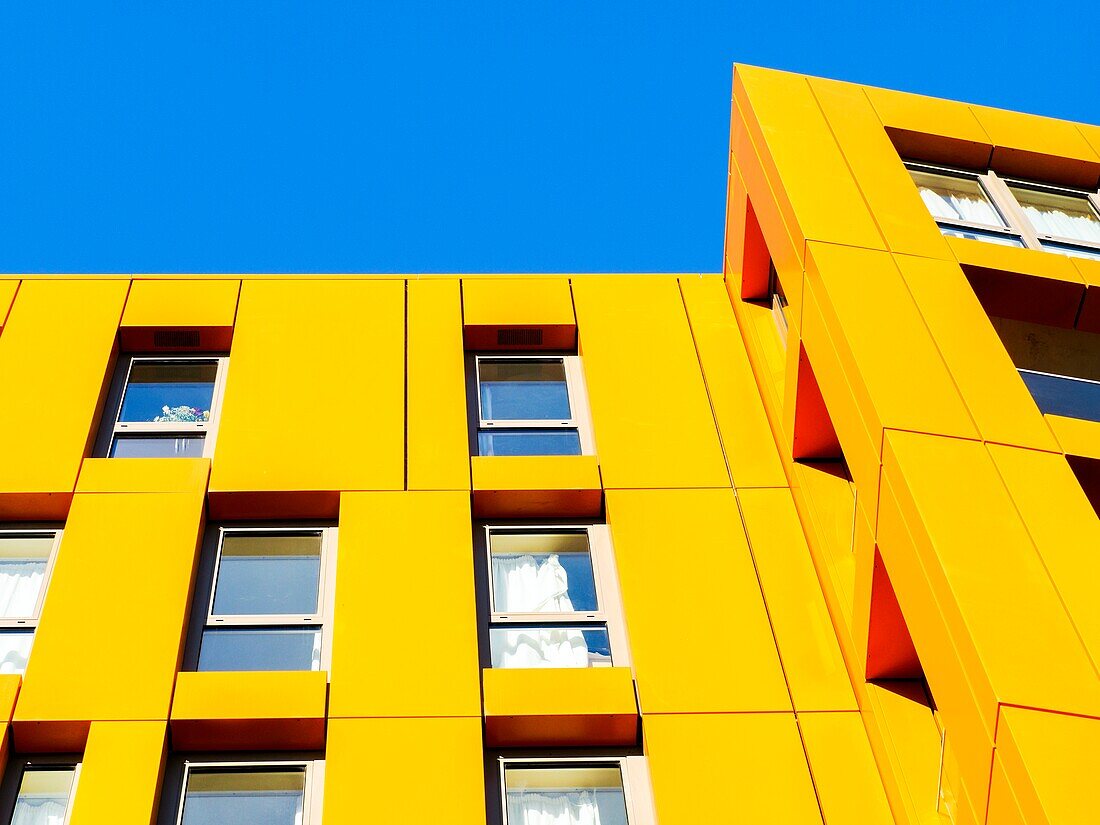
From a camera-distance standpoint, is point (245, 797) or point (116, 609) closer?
point (245, 797)

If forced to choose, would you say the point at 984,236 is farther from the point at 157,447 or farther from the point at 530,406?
the point at 157,447

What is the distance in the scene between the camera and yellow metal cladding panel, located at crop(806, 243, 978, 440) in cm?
1068

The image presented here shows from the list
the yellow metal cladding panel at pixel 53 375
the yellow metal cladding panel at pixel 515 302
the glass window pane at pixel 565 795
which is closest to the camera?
the glass window pane at pixel 565 795

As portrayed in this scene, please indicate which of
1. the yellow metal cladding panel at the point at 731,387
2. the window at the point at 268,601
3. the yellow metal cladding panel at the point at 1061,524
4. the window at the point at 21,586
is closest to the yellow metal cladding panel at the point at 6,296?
the window at the point at 21,586

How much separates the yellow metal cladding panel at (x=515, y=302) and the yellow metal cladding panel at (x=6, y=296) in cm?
495

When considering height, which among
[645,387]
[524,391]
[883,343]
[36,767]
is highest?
[524,391]

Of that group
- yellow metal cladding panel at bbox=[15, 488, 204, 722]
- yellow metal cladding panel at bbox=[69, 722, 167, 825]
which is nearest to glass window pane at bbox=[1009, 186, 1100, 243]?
yellow metal cladding panel at bbox=[15, 488, 204, 722]

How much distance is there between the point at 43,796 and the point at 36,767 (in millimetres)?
262

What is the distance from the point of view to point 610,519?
12.4 m

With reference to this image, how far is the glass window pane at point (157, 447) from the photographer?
13.1 m

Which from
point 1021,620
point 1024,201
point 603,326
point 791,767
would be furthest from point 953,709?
point 1024,201

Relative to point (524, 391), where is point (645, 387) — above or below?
below

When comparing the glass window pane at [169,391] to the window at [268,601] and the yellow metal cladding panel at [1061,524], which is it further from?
the yellow metal cladding panel at [1061,524]

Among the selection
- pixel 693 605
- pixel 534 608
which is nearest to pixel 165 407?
pixel 534 608
